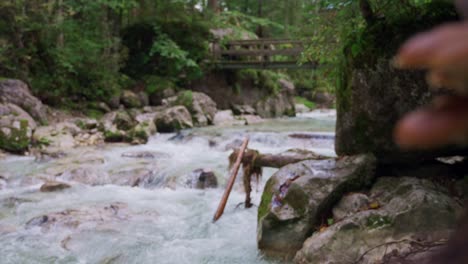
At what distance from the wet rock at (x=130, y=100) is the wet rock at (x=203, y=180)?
9270 millimetres

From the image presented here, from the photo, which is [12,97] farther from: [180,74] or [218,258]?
[218,258]

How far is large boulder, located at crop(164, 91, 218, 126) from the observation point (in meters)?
17.0

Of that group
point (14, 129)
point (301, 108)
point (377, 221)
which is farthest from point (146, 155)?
point (301, 108)

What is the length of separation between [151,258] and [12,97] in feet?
33.3

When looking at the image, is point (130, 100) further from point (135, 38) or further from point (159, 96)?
point (135, 38)

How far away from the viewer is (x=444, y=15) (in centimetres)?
434

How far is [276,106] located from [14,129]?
43.2 ft

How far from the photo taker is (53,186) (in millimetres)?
8133

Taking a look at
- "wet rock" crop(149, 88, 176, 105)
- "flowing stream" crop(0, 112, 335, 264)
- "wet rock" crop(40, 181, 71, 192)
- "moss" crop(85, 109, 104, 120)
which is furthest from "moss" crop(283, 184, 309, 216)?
"wet rock" crop(149, 88, 176, 105)

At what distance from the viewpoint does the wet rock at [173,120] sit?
15.0 m

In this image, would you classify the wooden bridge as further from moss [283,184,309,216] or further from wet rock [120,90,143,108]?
moss [283,184,309,216]

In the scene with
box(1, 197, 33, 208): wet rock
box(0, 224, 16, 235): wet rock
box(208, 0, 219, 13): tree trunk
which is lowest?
box(1, 197, 33, 208): wet rock

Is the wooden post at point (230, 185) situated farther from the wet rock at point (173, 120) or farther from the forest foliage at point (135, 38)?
the wet rock at point (173, 120)

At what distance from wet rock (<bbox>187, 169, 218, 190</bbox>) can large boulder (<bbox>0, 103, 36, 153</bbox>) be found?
534 cm
